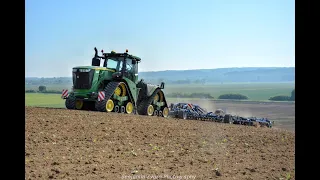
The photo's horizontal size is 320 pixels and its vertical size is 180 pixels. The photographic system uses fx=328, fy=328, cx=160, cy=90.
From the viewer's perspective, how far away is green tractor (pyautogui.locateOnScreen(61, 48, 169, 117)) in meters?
14.2

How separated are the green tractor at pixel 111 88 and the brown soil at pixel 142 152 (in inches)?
145

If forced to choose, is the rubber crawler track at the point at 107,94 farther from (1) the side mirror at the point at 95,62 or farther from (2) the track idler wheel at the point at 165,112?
(2) the track idler wheel at the point at 165,112

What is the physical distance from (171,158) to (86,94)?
867cm

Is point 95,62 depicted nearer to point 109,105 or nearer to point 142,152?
point 109,105

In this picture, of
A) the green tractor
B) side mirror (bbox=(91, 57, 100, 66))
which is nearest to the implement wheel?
the green tractor

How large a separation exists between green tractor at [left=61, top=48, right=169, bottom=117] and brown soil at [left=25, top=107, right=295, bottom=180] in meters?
3.68

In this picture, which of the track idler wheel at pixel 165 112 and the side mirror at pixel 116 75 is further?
the track idler wheel at pixel 165 112

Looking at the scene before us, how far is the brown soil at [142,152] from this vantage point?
17.4 feet

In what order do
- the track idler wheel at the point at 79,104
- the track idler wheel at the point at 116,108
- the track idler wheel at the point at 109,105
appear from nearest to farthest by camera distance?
the track idler wheel at the point at 109,105, the track idler wheel at the point at 116,108, the track idler wheel at the point at 79,104

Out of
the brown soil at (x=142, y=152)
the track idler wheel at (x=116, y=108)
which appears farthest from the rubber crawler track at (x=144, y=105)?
the brown soil at (x=142, y=152)

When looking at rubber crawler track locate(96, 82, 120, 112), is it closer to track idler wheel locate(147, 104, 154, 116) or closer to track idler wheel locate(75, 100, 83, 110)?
track idler wheel locate(75, 100, 83, 110)
